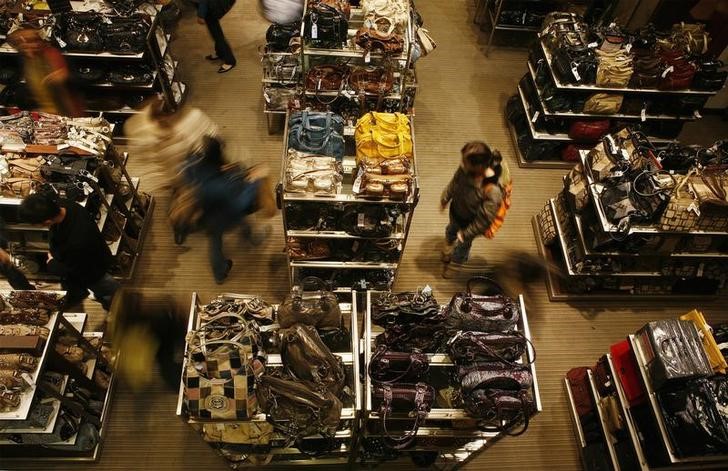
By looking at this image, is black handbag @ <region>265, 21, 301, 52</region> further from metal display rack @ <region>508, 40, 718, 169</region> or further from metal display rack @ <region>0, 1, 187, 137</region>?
metal display rack @ <region>508, 40, 718, 169</region>

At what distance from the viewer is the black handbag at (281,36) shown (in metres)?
6.94

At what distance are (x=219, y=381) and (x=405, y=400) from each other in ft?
4.22

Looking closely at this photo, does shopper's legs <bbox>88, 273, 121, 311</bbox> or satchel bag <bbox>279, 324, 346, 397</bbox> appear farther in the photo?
shopper's legs <bbox>88, 273, 121, 311</bbox>

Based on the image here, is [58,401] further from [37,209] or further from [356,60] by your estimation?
[356,60]

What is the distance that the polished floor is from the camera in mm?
4863

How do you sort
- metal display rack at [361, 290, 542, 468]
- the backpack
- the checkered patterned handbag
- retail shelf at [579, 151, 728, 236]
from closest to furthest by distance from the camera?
the checkered patterned handbag, metal display rack at [361, 290, 542, 468], the backpack, retail shelf at [579, 151, 728, 236]

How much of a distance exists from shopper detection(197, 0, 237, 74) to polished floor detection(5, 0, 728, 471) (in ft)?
0.70

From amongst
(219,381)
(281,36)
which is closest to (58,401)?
(219,381)

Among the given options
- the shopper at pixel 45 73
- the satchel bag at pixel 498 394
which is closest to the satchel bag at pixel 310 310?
the satchel bag at pixel 498 394

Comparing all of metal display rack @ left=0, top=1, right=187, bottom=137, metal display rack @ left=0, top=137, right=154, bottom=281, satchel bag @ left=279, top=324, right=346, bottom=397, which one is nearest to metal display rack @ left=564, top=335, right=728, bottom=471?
satchel bag @ left=279, top=324, right=346, bottom=397

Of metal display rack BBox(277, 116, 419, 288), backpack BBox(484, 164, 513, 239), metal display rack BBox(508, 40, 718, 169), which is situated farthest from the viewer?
metal display rack BBox(508, 40, 718, 169)

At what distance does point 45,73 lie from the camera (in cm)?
571

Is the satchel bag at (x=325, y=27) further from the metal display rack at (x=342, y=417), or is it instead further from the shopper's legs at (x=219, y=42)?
the metal display rack at (x=342, y=417)

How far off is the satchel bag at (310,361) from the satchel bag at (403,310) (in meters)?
0.56
